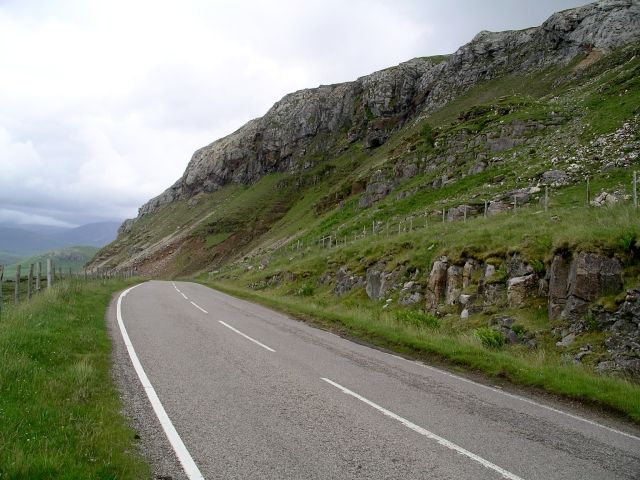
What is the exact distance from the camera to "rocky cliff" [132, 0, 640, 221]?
217 feet

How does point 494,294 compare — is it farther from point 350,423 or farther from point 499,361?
point 350,423

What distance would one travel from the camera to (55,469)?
12.9 ft

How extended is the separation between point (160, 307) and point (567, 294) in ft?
53.5

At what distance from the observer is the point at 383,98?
348 ft

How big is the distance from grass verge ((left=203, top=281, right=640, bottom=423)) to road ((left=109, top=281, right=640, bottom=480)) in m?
0.72

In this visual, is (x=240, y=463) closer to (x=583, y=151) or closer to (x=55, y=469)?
(x=55, y=469)

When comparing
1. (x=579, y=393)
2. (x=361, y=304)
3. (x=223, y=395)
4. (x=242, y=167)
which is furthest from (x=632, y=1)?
(x=242, y=167)

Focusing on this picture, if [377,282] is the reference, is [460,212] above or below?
above

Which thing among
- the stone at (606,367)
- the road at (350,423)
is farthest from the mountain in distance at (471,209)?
the road at (350,423)

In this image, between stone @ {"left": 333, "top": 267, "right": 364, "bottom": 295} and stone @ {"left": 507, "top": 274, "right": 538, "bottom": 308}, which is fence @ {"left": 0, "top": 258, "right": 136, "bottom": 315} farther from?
stone @ {"left": 507, "top": 274, "right": 538, "bottom": 308}

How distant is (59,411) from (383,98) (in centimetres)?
10915

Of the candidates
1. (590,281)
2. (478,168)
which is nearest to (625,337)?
(590,281)

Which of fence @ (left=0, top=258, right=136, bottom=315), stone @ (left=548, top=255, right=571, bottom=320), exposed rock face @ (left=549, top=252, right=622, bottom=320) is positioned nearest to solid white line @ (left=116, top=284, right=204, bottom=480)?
fence @ (left=0, top=258, right=136, bottom=315)

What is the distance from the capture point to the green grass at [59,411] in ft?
13.3
